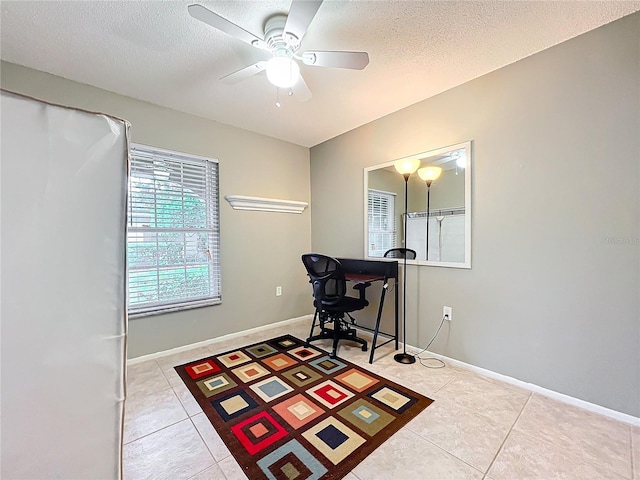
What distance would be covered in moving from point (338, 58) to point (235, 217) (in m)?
1.97

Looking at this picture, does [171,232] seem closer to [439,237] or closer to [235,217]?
[235,217]

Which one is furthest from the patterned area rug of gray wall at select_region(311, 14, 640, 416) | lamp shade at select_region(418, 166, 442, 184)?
lamp shade at select_region(418, 166, 442, 184)

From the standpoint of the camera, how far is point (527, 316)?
6.49 feet

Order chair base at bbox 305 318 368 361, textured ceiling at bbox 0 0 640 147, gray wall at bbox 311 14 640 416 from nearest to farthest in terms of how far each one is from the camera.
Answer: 1. textured ceiling at bbox 0 0 640 147
2. gray wall at bbox 311 14 640 416
3. chair base at bbox 305 318 368 361

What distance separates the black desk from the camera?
8.21ft

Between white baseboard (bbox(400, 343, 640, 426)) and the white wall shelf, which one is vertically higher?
the white wall shelf

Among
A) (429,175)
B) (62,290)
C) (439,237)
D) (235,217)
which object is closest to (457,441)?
(439,237)

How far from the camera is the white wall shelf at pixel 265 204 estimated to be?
3021 mm

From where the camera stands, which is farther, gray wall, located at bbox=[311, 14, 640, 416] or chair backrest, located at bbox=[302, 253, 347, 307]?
chair backrest, located at bbox=[302, 253, 347, 307]

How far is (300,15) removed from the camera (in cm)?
Result: 133

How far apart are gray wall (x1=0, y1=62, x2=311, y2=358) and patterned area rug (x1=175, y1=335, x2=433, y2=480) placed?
1.61ft

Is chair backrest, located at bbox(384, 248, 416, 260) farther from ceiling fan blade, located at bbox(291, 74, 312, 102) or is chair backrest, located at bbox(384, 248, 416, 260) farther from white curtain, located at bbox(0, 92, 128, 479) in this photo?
white curtain, located at bbox(0, 92, 128, 479)

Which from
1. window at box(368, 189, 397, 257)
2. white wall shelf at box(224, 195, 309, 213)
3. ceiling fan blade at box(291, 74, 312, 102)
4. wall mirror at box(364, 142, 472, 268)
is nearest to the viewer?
ceiling fan blade at box(291, 74, 312, 102)

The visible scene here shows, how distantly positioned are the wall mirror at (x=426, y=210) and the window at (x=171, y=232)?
5.57 feet
